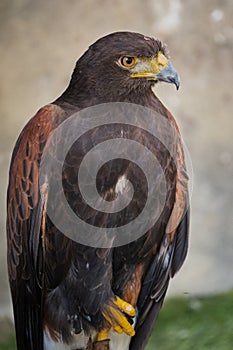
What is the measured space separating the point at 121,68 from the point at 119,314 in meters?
0.68

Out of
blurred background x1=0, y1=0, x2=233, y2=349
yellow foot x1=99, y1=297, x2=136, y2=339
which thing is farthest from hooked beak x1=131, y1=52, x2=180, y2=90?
yellow foot x1=99, y1=297, x2=136, y2=339

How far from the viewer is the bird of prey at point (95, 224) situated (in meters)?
2.33

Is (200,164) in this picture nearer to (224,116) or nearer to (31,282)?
(224,116)

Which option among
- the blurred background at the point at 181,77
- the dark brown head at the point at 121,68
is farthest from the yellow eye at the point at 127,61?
the blurred background at the point at 181,77

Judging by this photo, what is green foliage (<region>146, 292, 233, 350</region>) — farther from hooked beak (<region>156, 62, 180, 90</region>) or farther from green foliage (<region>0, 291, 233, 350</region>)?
hooked beak (<region>156, 62, 180, 90</region>)

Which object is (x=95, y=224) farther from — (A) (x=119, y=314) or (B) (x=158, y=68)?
(B) (x=158, y=68)

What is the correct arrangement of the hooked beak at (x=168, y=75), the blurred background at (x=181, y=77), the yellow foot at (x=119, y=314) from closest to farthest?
the hooked beak at (x=168, y=75) → the yellow foot at (x=119, y=314) → the blurred background at (x=181, y=77)

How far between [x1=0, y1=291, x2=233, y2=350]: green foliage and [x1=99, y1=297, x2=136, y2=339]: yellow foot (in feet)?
0.58

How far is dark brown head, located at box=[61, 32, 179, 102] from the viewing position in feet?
7.64

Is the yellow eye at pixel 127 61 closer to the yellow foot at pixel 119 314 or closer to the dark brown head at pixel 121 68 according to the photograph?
the dark brown head at pixel 121 68

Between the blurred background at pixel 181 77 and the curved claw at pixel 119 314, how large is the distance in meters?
0.22

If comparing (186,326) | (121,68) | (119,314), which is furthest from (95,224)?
(186,326)

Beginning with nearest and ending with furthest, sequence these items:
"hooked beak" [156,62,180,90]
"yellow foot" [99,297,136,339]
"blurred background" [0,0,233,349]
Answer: "hooked beak" [156,62,180,90] → "yellow foot" [99,297,136,339] → "blurred background" [0,0,233,349]

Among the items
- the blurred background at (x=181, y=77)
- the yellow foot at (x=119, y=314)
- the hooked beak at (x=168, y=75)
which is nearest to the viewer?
the hooked beak at (x=168, y=75)
